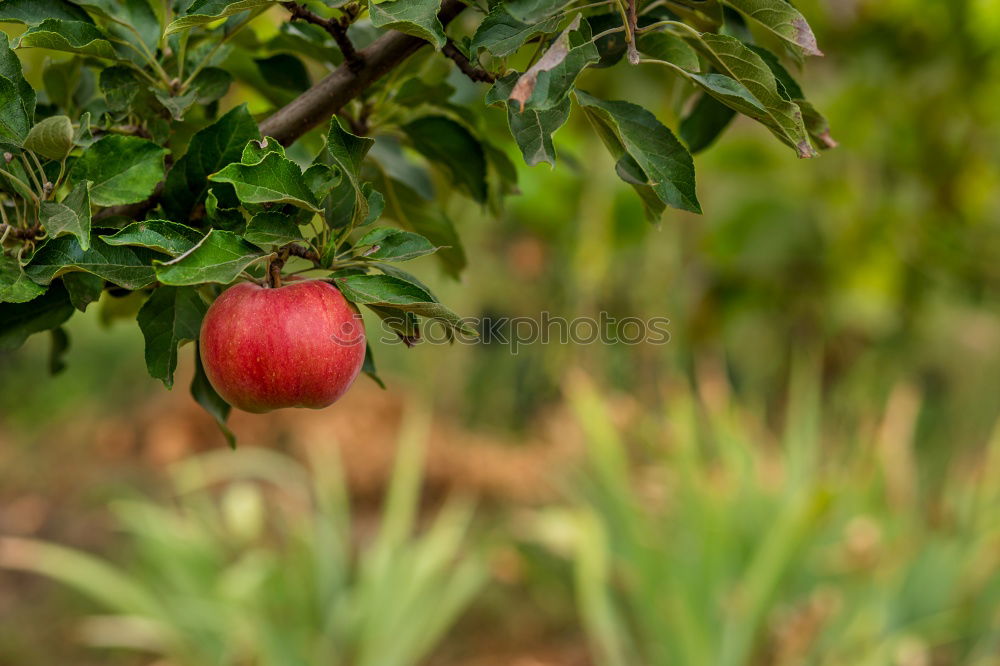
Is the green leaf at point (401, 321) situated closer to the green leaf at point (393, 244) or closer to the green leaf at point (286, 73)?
the green leaf at point (393, 244)

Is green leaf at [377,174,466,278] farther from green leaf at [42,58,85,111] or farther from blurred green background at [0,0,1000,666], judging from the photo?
green leaf at [42,58,85,111]

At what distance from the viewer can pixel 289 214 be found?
1.44 feet

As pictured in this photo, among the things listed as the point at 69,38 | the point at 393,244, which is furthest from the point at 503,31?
the point at 69,38

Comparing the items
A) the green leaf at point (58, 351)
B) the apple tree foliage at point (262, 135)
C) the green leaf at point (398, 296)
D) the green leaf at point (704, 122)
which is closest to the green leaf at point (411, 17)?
the apple tree foliage at point (262, 135)

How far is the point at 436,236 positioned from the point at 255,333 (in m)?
0.20

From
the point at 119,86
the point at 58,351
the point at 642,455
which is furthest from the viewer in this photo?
the point at 642,455

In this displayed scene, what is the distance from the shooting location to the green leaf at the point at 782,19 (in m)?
0.43

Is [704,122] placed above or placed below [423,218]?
above

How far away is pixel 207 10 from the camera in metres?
0.42

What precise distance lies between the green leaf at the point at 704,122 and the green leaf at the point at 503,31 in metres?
0.18

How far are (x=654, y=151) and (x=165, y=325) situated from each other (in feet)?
0.86

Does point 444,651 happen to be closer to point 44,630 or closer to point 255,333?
point 44,630

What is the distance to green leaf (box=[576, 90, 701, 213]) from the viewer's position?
43cm

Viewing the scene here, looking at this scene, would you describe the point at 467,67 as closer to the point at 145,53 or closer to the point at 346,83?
the point at 346,83
